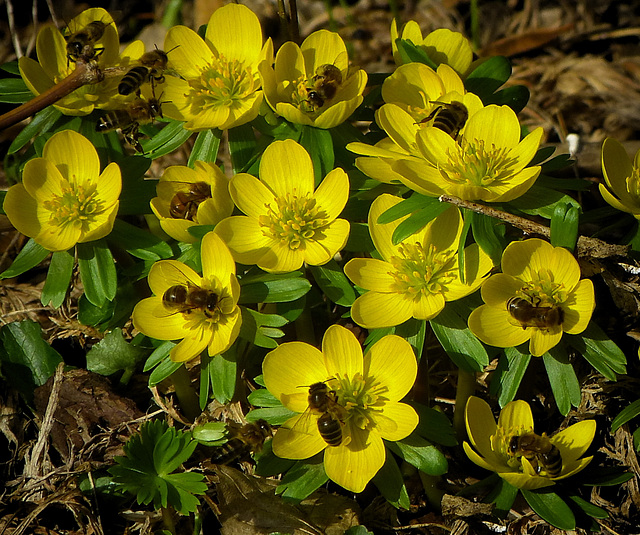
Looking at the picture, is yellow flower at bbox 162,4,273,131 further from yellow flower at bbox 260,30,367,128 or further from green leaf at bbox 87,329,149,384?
green leaf at bbox 87,329,149,384

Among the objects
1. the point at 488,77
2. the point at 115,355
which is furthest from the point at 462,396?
the point at 115,355

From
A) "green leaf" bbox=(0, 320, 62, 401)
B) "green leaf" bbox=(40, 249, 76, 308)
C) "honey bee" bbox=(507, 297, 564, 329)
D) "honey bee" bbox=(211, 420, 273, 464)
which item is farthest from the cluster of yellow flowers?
"green leaf" bbox=(0, 320, 62, 401)

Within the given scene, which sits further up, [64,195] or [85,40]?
[85,40]

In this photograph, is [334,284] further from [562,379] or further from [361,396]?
[562,379]

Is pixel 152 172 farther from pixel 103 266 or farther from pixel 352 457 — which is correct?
pixel 352 457

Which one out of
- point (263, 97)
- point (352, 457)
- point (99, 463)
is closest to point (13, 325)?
point (99, 463)

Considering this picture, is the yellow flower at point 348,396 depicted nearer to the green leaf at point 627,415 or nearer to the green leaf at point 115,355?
the green leaf at point 627,415
